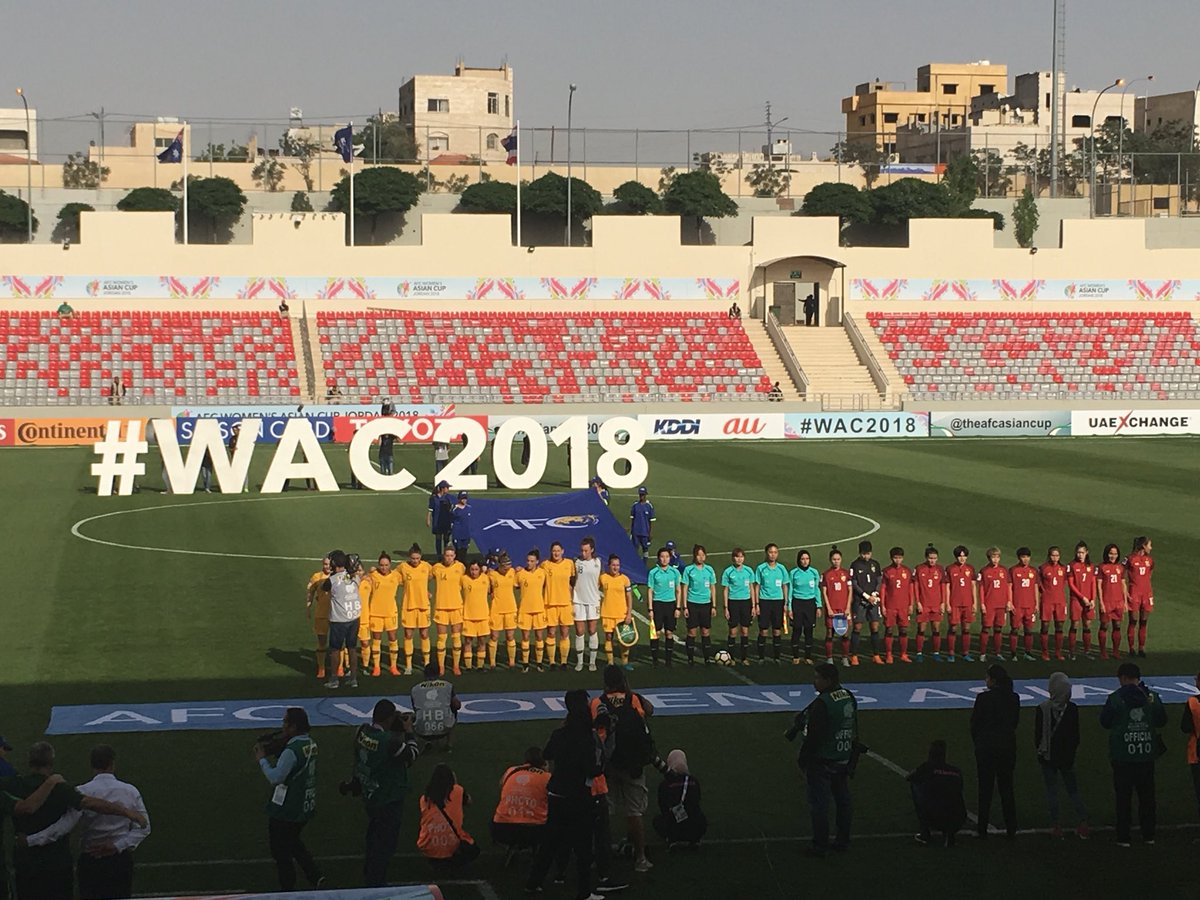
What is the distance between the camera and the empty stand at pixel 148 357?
197 feet

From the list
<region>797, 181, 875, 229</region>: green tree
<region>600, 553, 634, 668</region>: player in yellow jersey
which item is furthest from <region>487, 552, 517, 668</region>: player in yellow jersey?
<region>797, 181, 875, 229</region>: green tree

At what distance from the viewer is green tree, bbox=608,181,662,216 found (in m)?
80.2

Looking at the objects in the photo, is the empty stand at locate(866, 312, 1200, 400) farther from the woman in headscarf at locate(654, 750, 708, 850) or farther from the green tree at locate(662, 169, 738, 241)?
the woman in headscarf at locate(654, 750, 708, 850)

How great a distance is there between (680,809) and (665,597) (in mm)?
7746

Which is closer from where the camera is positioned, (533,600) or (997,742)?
(997,742)

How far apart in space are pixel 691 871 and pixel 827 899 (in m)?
1.24

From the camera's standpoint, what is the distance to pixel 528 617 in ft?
Answer: 69.5

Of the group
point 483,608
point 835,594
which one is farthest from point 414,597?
point 835,594

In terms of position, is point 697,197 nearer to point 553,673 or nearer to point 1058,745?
point 553,673

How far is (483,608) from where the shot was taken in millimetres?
20891

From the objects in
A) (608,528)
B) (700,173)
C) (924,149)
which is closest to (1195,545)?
(608,528)

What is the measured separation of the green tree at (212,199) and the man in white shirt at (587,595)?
185 feet

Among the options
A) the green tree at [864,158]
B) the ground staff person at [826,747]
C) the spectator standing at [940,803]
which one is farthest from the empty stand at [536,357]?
the ground staff person at [826,747]

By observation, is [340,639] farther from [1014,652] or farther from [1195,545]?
[1195,545]
